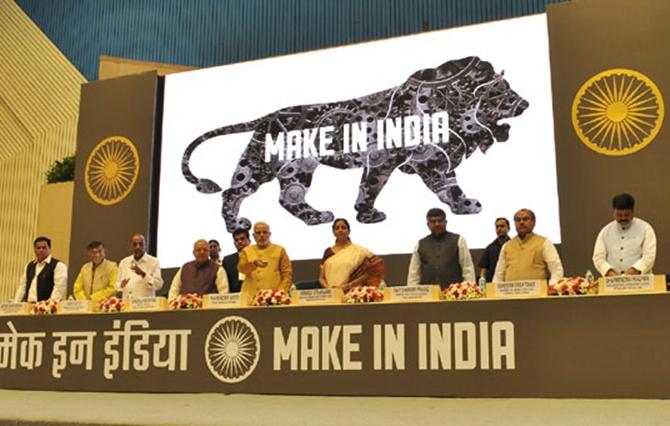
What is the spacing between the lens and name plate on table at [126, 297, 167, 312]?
4.93 meters

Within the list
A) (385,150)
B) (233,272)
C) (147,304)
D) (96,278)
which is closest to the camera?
(147,304)

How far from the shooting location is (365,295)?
4387 millimetres

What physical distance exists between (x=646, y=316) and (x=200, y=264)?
10.1 ft

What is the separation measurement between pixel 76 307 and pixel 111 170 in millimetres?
4176

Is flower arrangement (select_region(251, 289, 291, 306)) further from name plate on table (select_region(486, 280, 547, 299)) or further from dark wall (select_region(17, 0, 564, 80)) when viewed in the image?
dark wall (select_region(17, 0, 564, 80))

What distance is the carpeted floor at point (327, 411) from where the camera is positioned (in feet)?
10.1

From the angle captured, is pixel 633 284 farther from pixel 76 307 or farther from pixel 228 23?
pixel 228 23

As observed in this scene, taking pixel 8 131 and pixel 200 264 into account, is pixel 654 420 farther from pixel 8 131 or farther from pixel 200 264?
pixel 8 131

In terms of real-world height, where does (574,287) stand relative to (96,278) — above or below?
below

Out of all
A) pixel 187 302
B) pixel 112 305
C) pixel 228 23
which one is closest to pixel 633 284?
pixel 187 302


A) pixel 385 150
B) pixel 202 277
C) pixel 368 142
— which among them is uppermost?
pixel 368 142

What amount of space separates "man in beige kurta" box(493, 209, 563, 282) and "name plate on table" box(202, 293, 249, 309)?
1652 mm

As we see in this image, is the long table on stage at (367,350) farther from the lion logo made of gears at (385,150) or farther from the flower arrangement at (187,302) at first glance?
the lion logo made of gears at (385,150)

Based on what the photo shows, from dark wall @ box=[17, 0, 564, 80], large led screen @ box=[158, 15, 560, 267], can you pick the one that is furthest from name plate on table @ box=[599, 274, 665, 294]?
dark wall @ box=[17, 0, 564, 80]
